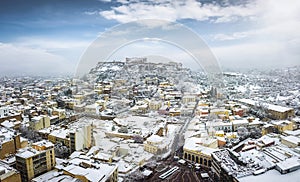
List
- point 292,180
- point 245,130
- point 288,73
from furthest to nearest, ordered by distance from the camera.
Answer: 1. point 288,73
2. point 245,130
3. point 292,180

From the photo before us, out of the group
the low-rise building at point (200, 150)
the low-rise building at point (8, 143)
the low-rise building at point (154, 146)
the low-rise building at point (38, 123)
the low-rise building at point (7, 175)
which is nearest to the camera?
Answer: the low-rise building at point (7, 175)

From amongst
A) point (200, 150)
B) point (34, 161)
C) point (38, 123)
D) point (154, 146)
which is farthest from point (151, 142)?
point (38, 123)

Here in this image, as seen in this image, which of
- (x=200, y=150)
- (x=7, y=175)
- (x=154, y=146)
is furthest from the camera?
(x=154, y=146)

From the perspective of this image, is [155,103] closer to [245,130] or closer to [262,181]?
[245,130]

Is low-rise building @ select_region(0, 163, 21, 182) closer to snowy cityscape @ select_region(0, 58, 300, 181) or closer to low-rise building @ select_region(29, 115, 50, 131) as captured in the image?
snowy cityscape @ select_region(0, 58, 300, 181)

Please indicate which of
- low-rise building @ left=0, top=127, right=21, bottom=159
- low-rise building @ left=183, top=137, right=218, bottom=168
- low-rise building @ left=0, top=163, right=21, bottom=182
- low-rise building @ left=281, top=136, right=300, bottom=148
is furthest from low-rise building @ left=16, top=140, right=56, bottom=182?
low-rise building @ left=281, top=136, right=300, bottom=148

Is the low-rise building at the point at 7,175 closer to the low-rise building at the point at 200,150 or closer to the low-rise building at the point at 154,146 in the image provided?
the low-rise building at the point at 154,146

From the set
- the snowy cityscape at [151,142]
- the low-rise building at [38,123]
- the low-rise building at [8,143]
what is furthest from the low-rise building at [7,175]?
the low-rise building at [38,123]

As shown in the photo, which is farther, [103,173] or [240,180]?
[103,173]

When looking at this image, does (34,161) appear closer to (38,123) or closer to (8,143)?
(8,143)

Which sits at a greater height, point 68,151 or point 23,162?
point 23,162

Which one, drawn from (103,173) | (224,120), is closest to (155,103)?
(224,120)
